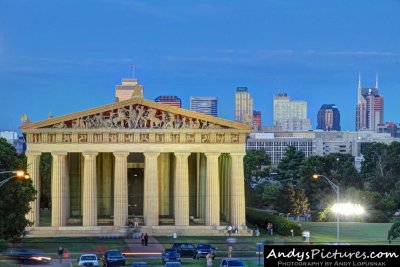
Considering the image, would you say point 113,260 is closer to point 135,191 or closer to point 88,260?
point 88,260

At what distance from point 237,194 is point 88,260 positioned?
31393mm

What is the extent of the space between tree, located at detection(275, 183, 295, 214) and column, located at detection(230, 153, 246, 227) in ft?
113

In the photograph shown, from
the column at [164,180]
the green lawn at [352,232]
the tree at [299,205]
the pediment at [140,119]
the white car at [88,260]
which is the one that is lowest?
the white car at [88,260]

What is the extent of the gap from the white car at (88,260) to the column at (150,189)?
28.0 metres

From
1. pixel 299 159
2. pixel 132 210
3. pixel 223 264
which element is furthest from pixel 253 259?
pixel 299 159

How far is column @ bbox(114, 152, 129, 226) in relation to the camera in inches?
4205

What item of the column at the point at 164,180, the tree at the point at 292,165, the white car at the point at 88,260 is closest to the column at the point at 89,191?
the column at the point at 164,180

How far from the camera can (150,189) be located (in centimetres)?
10756

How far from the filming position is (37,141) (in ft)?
347

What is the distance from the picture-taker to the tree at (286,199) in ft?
465

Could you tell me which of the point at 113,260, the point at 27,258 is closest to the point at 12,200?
the point at 27,258

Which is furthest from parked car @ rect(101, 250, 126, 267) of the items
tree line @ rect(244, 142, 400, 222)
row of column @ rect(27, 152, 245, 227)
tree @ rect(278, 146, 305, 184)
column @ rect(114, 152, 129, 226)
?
tree @ rect(278, 146, 305, 184)

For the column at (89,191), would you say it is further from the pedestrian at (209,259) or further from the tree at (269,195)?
the tree at (269,195)

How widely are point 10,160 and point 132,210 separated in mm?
Result: 28369
